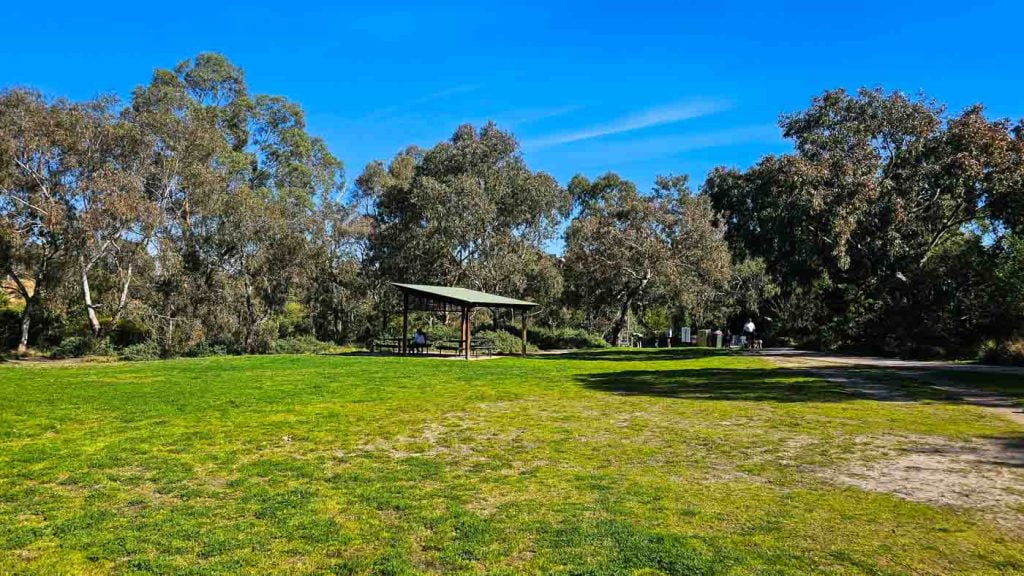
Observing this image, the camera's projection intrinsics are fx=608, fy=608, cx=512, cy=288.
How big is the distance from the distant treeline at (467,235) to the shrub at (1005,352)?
8 centimetres

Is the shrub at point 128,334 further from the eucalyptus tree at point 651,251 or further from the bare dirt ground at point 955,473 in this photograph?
the bare dirt ground at point 955,473

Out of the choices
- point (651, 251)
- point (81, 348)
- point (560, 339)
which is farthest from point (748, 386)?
point (81, 348)

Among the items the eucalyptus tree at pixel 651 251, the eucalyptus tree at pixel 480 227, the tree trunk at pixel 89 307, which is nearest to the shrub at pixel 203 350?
the tree trunk at pixel 89 307

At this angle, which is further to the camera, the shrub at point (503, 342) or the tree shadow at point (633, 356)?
the shrub at point (503, 342)

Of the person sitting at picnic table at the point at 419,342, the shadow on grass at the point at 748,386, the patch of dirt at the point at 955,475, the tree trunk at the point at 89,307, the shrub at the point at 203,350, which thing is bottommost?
the patch of dirt at the point at 955,475

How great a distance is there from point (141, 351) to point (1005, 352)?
97.5 ft

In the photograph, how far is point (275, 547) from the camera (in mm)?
3936

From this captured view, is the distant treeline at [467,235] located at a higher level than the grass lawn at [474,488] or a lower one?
higher

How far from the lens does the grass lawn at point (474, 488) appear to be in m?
3.80

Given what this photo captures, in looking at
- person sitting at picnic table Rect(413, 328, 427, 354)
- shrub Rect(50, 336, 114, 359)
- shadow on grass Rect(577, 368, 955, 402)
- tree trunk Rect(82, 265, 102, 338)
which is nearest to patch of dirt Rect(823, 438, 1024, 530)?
shadow on grass Rect(577, 368, 955, 402)

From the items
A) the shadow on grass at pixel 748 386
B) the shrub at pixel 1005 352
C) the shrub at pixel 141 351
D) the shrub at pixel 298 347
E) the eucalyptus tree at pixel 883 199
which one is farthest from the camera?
the shrub at pixel 298 347

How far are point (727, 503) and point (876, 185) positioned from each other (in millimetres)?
20850

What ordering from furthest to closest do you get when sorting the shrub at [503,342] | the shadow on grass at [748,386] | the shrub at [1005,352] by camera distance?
the shrub at [503,342] → the shrub at [1005,352] → the shadow on grass at [748,386]

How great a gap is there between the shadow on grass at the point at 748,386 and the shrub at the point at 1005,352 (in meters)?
5.39
